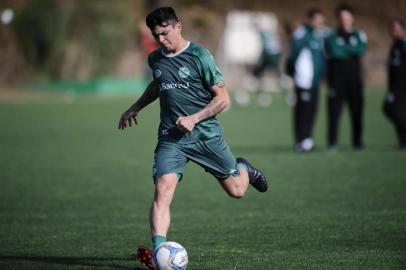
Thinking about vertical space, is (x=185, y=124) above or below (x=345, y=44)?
below

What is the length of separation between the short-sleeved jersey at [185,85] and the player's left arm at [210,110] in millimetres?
69

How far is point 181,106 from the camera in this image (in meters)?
7.46

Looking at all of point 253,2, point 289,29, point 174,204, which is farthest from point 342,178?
point 253,2

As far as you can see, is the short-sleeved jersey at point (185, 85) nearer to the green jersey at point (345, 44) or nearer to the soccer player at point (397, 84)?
the green jersey at point (345, 44)

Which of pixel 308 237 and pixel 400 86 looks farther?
pixel 400 86

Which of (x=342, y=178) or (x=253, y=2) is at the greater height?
(x=253, y=2)

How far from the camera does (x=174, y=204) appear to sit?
36.1 ft

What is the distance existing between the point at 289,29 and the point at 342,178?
7.74 meters

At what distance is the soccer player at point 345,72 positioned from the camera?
53.8 ft

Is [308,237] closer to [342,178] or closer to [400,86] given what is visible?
[342,178]

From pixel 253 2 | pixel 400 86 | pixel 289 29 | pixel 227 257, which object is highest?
pixel 253 2

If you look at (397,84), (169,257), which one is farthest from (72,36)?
(169,257)

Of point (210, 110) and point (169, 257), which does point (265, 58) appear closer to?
point (210, 110)

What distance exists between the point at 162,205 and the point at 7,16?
27.3 meters
